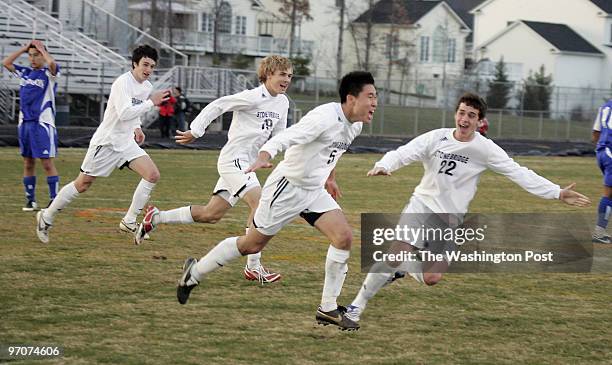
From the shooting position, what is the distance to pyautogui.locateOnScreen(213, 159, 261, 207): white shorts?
957cm

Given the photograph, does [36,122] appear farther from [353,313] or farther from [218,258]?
[353,313]

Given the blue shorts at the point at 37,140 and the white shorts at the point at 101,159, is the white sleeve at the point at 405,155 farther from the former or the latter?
the blue shorts at the point at 37,140

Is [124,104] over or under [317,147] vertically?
over

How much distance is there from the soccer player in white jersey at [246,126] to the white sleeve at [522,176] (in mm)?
2241

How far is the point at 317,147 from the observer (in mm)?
7535

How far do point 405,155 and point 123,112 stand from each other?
416 cm

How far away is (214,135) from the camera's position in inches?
1265

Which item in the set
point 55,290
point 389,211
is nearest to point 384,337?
point 55,290

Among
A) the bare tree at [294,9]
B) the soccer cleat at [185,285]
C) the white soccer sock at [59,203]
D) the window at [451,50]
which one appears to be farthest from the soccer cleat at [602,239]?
the window at [451,50]

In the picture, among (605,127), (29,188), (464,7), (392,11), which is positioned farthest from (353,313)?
(464,7)

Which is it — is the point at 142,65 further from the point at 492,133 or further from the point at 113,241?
the point at 492,133

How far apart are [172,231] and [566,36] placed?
6131 cm

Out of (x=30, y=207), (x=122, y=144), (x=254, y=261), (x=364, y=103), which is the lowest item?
(x=30, y=207)

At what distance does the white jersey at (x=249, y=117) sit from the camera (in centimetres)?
957
